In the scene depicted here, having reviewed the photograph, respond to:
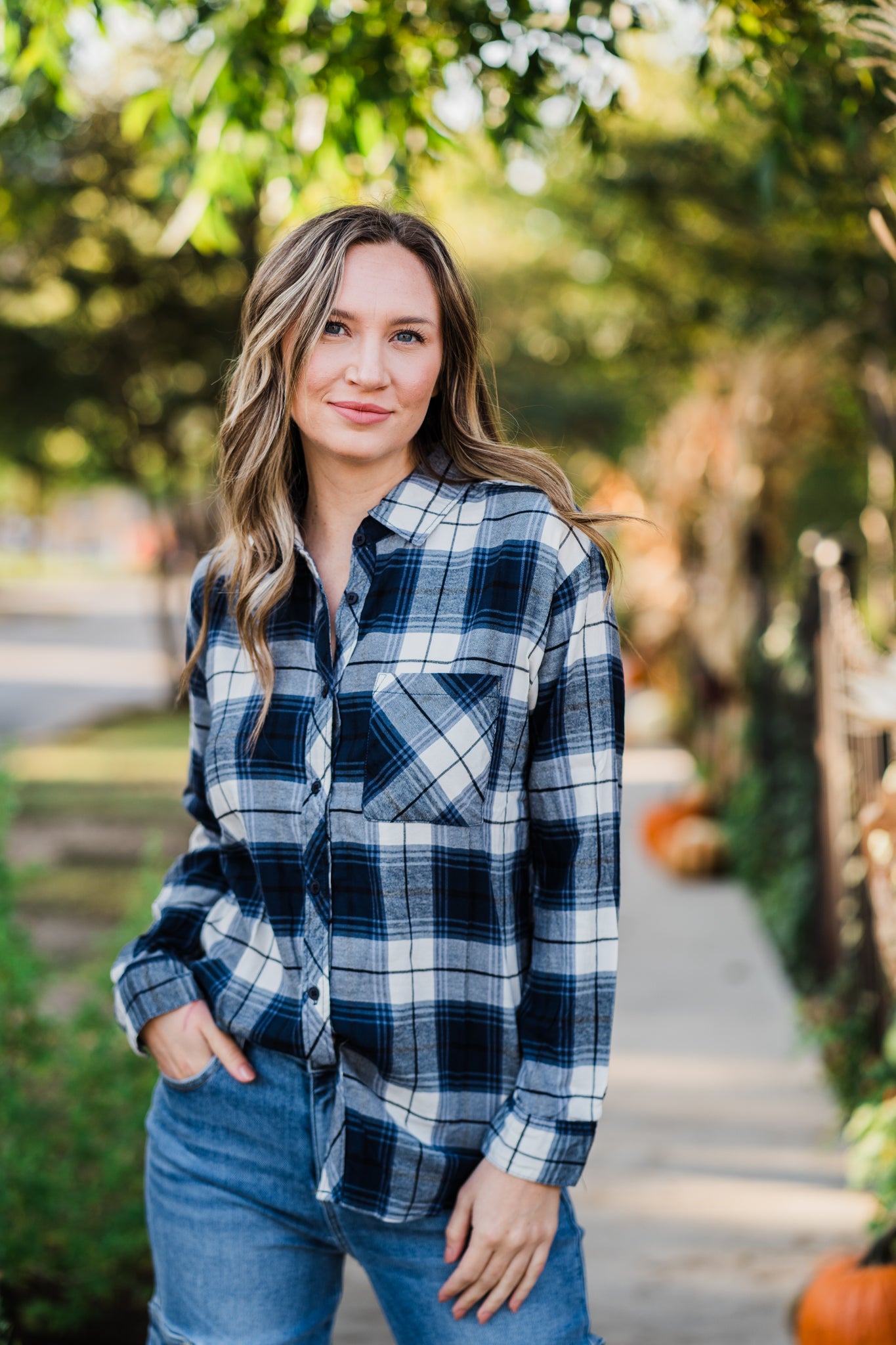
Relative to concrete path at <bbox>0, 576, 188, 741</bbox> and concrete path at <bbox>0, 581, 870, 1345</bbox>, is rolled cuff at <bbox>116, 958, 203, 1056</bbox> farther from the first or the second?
concrete path at <bbox>0, 576, 188, 741</bbox>

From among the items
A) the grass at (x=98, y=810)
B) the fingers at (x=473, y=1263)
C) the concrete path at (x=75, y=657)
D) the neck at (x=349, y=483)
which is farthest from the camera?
the concrete path at (x=75, y=657)

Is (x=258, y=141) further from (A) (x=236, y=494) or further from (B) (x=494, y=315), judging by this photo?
(B) (x=494, y=315)

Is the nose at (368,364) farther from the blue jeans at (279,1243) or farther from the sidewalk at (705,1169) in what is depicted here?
the sidewalk at (705,1169)

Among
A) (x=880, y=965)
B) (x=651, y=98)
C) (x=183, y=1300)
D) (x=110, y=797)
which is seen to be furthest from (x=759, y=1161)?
(x=651, y=98)

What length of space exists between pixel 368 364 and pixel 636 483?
11334 mm

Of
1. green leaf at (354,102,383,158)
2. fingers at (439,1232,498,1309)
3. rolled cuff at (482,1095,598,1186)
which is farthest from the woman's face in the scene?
green leaf at (354,102,383,158)

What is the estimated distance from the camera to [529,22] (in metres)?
2.65

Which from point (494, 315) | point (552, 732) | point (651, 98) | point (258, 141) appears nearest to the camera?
point (552, 732)

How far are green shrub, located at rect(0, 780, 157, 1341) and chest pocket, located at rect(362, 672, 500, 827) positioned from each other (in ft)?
4.74

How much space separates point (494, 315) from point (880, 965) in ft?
48.5

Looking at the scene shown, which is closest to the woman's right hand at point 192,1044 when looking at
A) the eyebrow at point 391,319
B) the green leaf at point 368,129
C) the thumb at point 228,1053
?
the thumb at point 228,1053

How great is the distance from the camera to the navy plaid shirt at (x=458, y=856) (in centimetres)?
144

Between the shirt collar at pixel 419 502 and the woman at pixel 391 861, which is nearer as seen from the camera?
the woman at pixel 391 861

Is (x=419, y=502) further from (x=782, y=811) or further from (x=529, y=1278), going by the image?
(x=782, y=811)
